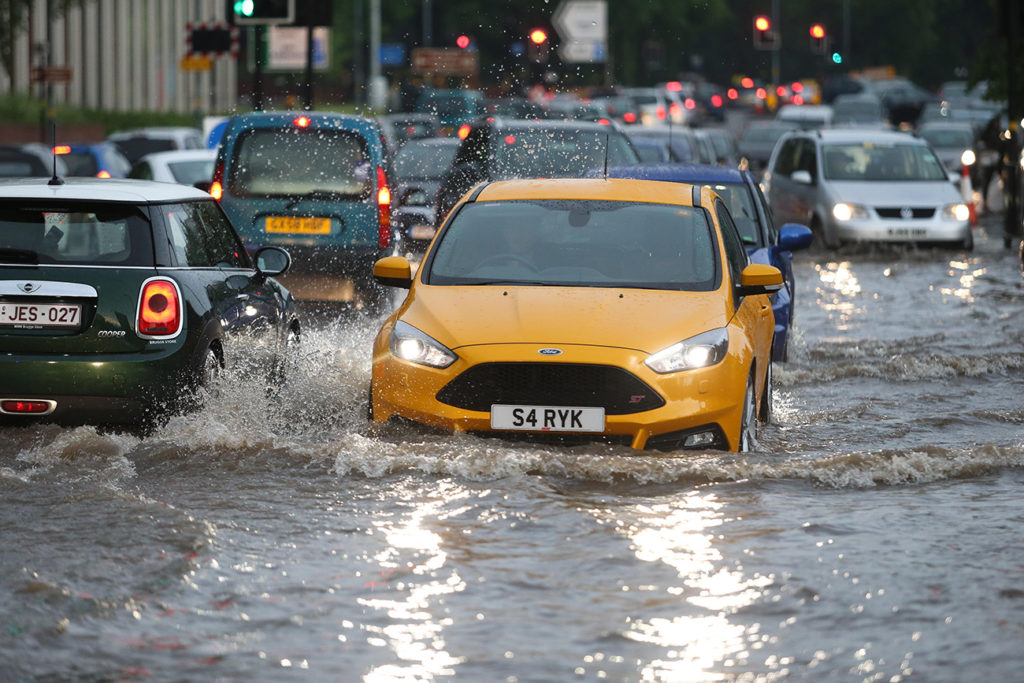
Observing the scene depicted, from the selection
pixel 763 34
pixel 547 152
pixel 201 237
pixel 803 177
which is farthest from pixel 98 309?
pixel 763 34

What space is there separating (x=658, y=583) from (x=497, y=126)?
13.2m

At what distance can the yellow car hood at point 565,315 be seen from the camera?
9.02 m

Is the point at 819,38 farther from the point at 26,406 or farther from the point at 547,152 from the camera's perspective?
the point at 26,406

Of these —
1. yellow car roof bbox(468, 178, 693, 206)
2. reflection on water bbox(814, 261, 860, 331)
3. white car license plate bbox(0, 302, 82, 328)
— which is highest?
yellow car roof bbox(468, 178, 693, 206)

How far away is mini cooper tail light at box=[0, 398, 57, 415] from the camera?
374 inches

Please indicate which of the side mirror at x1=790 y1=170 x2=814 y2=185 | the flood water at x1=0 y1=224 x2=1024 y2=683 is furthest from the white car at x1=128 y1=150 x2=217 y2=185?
the flood water at x1=0 y1=224 x2=1024 y2=683

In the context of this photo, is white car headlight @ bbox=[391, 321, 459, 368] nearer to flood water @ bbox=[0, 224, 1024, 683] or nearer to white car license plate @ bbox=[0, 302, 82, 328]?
flood water @ bbox=[0, 224, 1024, 683]

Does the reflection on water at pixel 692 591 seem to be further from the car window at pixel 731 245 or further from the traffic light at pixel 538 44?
the traffic light at pixel 538 44

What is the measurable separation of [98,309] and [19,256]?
0.50 meters

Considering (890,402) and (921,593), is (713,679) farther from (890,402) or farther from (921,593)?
(890,402)

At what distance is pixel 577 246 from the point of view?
10117 millimetres

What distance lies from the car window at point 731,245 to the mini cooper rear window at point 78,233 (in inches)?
114

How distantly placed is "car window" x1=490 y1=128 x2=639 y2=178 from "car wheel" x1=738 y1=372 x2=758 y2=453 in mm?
8983

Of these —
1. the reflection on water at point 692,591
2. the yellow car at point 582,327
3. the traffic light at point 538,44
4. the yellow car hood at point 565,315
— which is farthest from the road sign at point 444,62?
the reflection on water at point 692,591
